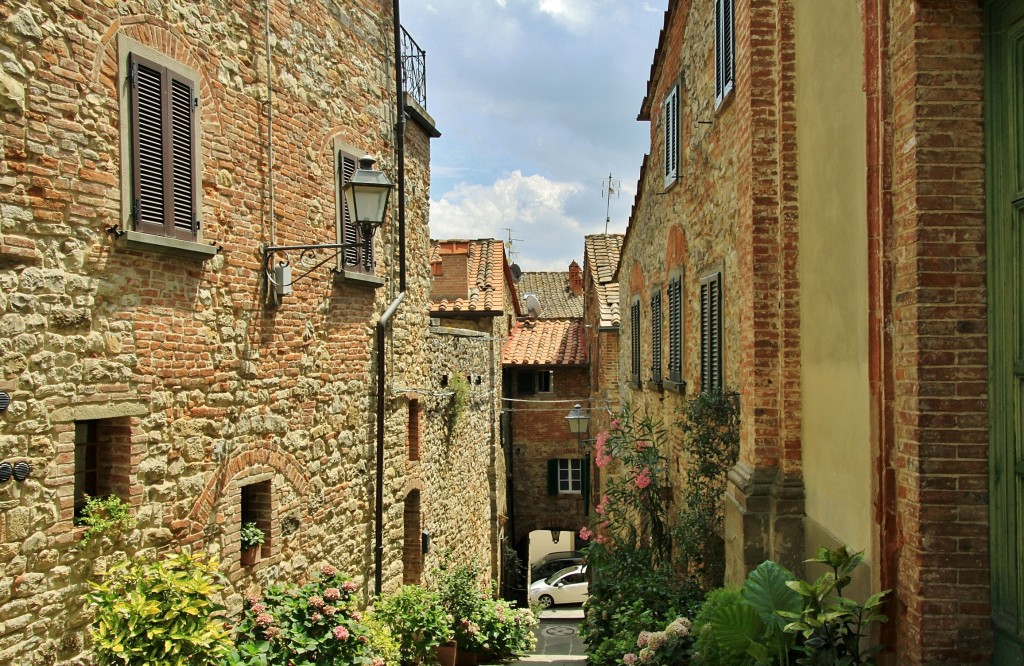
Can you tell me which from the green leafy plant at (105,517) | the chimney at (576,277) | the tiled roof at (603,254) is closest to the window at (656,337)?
the green leafy plant at (105,517)

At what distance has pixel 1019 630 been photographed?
347 cm

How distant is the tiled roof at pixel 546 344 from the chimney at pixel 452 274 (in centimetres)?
419

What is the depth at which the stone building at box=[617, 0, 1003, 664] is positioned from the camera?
3648mm

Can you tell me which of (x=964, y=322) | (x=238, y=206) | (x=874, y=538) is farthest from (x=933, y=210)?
(x=238, y=206)

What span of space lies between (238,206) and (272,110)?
1115 millimetres

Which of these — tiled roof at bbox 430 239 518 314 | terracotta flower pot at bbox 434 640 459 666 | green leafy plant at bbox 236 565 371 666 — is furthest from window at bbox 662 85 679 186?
tiled roof at bbox 430 239 518 314

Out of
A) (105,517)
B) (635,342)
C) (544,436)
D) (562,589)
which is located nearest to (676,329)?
(635,342)

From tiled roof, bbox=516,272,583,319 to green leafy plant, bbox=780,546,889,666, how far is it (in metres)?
29.7

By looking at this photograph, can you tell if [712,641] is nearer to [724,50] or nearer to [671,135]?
[724,50]

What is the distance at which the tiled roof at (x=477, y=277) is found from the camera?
755 inches

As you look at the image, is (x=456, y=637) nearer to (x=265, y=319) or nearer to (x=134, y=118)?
(x=265, y=319)

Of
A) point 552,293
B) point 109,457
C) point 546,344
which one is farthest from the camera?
point 552,293

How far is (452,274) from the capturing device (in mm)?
19734

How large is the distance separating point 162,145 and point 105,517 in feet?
8.77
